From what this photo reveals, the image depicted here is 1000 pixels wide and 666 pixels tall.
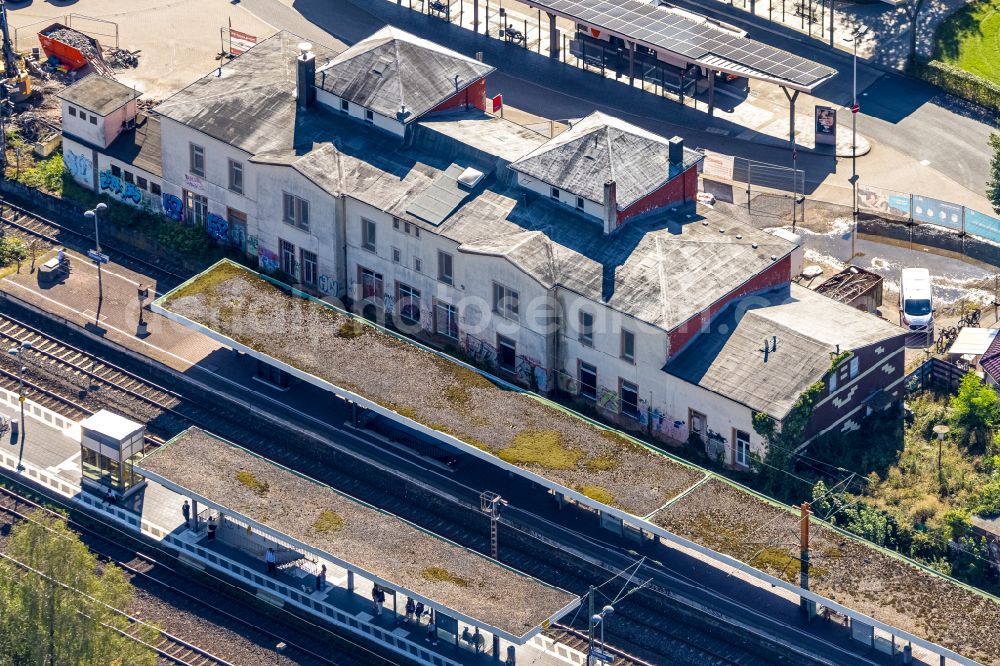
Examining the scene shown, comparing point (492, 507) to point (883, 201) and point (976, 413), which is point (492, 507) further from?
point (883, 201)

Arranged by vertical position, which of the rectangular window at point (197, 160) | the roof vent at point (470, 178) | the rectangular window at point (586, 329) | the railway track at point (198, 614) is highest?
the roof vent at point (470, 178)

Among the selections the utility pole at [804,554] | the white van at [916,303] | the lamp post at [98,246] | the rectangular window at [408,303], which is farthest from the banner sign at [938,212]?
the lamp post at [98,246]

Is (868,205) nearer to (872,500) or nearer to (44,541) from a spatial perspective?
(872,500)

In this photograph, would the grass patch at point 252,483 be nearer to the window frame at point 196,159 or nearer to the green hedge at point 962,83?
the window frame at point 196,159

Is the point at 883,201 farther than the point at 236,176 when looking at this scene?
Yes

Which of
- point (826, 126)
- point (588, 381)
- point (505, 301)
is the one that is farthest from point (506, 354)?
point (826, 126)

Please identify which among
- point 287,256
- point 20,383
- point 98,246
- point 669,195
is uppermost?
point 669,195
